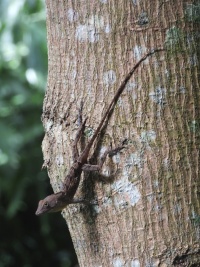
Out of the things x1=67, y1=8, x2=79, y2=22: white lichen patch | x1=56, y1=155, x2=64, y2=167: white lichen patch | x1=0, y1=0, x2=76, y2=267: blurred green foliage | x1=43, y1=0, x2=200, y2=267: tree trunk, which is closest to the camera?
x1=43, y1=0, x2=200, y2=267: tree trunk

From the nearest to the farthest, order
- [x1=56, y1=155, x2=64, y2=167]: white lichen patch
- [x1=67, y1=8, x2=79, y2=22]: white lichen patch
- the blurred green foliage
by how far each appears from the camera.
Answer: [x1=67, y1=8, x2=79, y2=22]: white lichen patch
[x1=56, y1=155, x2=64, y2=167]: white lichen patch
the blurred green foliage

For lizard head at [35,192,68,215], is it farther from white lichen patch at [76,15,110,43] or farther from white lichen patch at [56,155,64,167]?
white lichen patch at [76,15,110,43]

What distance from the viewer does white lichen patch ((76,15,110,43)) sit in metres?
2.20

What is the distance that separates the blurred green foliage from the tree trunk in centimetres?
247

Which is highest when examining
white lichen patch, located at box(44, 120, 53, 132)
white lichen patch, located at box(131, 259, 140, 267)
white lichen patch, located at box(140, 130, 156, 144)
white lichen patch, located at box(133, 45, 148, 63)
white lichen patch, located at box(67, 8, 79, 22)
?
white lichen patch, located at box(67, 8, 79, 22)

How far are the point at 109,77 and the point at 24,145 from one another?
4054 millimetres

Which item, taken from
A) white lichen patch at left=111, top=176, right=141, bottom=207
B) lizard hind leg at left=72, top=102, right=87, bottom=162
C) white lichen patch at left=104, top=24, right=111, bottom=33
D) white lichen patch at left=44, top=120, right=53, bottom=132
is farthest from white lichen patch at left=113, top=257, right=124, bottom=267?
white lichen patch at left=104, top=24, right=111, bottom=33

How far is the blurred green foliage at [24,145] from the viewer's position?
487cm

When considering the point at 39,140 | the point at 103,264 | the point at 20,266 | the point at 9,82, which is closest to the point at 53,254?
the point at 20,266

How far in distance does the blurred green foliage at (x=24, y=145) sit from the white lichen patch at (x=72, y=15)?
92.0 inches

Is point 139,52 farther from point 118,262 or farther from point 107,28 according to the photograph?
point 118,262

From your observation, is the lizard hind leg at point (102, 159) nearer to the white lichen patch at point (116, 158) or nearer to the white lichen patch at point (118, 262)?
the white lichen patch at point (116, 158)

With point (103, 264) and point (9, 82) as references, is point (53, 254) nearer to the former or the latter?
point (9, 82)

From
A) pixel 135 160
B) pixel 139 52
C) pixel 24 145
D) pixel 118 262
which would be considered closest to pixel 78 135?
pixel 135 160
